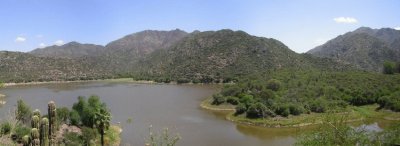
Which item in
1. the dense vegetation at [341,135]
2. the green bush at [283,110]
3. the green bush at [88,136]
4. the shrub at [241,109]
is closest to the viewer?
the dense vegetation at [341,135]

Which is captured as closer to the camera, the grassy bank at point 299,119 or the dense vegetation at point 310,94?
the grassy bank at point 299,119

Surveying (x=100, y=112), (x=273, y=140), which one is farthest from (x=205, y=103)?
(x=100, y=112)

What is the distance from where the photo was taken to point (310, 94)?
11744cm

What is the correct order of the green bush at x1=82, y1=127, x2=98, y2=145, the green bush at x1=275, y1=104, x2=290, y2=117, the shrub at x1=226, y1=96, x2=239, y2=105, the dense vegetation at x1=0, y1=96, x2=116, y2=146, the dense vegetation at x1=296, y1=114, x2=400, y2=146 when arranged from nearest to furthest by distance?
the dense vegetation at x1=296, y1=114, x2=400, y2=146
the dense vegetation at x1=0, y1=96, x2=116, y2=146
the green bush at x1=82, y1=127, x2=98, y2=145
the green bush at x1=275, y1=104, x2=290, y2=117
the shrub at x1=226, y1=96, x2=239, y2=105

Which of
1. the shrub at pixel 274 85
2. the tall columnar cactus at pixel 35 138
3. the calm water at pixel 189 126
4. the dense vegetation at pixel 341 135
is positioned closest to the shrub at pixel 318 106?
the calm water at pixel 189 126

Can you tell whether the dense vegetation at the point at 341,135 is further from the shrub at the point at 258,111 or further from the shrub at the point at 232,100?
the shrub at the point at 232,100

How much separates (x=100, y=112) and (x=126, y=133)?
92.6 feet

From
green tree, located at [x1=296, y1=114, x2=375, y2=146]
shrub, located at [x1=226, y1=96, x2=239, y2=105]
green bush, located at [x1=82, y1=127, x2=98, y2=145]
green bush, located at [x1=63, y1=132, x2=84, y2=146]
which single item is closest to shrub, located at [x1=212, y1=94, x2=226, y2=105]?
shrub, located at [x1=226, y1=96, x2=239, y2=105]

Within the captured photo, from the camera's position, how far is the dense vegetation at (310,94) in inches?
3964

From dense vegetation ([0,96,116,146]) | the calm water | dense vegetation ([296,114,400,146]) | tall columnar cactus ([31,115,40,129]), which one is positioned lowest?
the calm water

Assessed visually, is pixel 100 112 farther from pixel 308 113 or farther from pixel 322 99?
pixel 322 99

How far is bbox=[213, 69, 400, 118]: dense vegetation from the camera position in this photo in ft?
330

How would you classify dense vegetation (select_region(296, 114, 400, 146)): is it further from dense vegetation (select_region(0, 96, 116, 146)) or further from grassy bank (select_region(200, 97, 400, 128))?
grassy bank (select_region(200, 97, 400, 128))

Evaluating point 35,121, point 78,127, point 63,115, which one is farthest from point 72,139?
point 35,121
